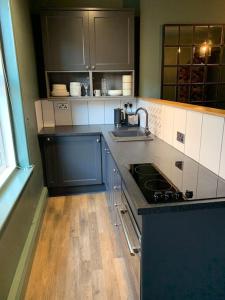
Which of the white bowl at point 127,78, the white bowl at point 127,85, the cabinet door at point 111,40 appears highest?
the cabinet door at point 111,40

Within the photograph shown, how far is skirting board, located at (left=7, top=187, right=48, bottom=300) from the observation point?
1.47m

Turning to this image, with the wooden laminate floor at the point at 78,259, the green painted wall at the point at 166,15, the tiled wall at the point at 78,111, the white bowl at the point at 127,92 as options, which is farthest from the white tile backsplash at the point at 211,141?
the green painted wall at the point at 166,15

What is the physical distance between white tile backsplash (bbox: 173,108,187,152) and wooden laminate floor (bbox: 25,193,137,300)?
1.04 m

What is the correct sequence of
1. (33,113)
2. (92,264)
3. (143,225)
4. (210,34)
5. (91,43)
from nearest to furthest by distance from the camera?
(143,225) → (92,264) → (33,113) → (91,43) → (210,34)

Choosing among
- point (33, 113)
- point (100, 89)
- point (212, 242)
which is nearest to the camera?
point (212, 242)

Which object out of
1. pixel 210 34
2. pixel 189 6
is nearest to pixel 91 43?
pixel 189 6

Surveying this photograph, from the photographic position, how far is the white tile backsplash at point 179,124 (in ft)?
5.90

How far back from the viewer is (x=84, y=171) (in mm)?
2896

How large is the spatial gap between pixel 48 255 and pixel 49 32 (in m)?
2.35

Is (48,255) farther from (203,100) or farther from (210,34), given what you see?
(210,34)

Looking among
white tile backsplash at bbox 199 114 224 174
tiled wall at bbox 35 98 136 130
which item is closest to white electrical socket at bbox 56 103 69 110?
tiled wall at bbox 35 98 136 130

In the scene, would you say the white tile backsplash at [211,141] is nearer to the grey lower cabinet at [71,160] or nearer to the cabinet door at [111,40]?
the grey lower cabinet at [71,160]

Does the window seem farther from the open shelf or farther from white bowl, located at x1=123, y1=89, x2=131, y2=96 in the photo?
white bowl, located at x1=123, y1=89, x2=131, y2=96

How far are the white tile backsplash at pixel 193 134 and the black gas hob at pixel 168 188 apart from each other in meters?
0.26
